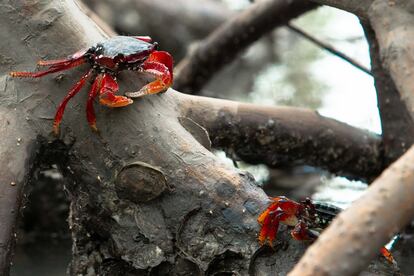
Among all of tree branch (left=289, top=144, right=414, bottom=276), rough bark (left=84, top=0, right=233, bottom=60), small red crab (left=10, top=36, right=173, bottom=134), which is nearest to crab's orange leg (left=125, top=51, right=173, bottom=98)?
small red crab (left=10, top=36, right=173, bottom=134)

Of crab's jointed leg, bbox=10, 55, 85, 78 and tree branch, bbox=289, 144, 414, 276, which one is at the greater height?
tree branch, bbox=289, 144, 414, 276

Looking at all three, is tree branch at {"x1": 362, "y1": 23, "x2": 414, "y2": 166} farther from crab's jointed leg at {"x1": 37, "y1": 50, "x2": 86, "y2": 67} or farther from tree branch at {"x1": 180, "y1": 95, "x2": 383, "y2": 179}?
crab's jointed leg at {"x1": 37, "y1": 50, "x2": 86, "y2": 67}

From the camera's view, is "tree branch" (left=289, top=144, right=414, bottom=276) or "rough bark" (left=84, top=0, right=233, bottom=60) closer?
"tree branch" (left=289, top=144, right=414, bottom=276)

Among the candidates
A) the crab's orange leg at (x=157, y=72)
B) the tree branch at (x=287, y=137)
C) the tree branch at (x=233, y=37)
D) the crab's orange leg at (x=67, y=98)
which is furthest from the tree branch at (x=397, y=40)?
the tree branch at (x=233, y=37)

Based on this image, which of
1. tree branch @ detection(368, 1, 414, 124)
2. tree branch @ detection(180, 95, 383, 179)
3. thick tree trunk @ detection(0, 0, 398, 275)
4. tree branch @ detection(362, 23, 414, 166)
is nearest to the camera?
tree branch @ detection(368, 1, 414, 124)

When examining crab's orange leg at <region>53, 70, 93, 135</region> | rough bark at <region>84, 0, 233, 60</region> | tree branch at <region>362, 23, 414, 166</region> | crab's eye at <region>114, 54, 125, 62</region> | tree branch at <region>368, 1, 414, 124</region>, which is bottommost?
rough bark at <region>84, 0, 233, 60</region>

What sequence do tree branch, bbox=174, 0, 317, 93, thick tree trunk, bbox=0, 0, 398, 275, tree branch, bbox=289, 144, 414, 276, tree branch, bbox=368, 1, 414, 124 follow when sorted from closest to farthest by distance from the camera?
tree branch, bbox=289, 144, 414, 276, tree branch, bbox=368, 1, 414, 124, thick tree trunk, bbox=0, 0, 398, 275, tree branch, bbox=174, 0, 317, 93
